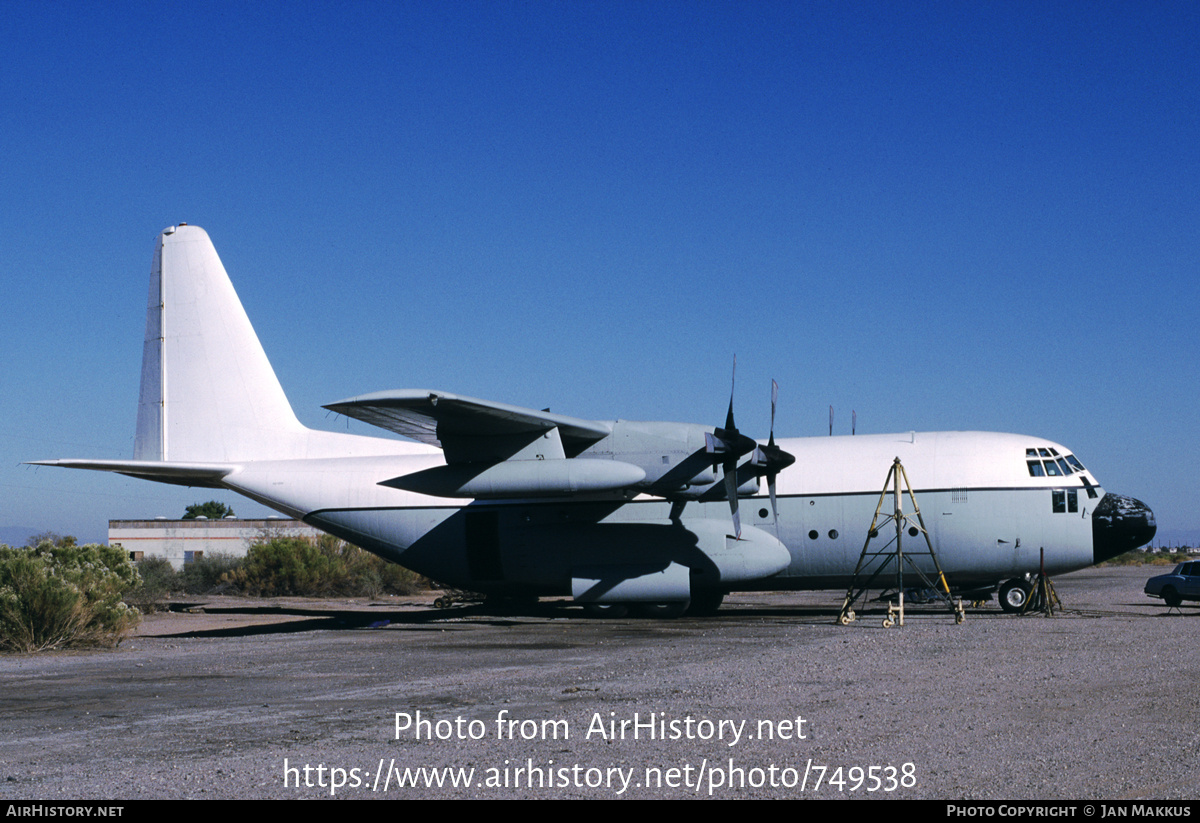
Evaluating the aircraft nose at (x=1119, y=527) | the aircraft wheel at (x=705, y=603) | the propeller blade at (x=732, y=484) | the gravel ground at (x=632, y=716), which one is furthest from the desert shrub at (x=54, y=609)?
the aircraft nose at (x=1119, y=527)

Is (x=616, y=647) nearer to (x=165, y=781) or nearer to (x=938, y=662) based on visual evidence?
(x=938, y=662)

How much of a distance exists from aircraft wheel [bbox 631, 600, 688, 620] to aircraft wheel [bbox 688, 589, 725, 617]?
926 mm

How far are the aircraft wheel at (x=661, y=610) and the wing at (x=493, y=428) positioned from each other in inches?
159

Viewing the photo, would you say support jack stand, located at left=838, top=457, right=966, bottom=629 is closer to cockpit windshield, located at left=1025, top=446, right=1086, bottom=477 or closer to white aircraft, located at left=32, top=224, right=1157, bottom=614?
white aircraft, located at left=32, top=224, right=1157, bottom=614

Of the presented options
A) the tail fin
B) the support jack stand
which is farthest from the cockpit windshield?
the tail fin

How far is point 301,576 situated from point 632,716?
33.2m

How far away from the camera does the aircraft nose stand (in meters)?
21.9

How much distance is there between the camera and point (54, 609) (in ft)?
60.8

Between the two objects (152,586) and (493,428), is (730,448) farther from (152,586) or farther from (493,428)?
(152,586)

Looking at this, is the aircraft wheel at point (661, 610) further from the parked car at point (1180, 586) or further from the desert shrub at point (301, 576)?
Result: the desert shrub at point (301, 576)

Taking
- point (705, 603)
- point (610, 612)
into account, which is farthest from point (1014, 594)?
point (610, 612)

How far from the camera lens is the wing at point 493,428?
19.0 meters
